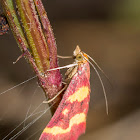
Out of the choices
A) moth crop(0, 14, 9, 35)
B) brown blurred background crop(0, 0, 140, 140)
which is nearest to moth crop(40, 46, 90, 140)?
moth crop(0, 14, 9, 35)

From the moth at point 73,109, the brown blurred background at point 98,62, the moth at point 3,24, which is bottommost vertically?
the brown blurred background at point 98,62

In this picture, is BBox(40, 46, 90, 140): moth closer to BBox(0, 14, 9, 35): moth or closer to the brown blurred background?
BBox(0, 14, 9, 35): moth

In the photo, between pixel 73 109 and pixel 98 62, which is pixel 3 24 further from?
pixel 98 62

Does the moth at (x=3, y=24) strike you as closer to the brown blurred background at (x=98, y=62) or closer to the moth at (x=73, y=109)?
the moth at (x=73, y=109)

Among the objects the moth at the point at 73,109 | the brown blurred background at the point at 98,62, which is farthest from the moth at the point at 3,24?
the brown blurred background at the point at 98,62

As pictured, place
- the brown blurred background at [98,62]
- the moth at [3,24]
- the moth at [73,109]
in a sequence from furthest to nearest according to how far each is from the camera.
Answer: the brown blurred background at [98,62] → the moth at [73,109] → the moth at [3,24]

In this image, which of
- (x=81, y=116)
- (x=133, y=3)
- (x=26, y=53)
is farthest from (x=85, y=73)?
(x=133, y=3)
